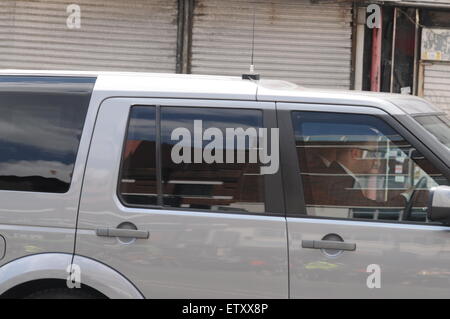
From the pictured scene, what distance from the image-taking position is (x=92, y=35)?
9469 mm

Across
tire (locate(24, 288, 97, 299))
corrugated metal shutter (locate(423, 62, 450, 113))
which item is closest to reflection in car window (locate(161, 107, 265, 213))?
tire (locate(24, 288, 97, 299))

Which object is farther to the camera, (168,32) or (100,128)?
(168,32)

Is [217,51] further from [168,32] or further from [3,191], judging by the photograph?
[3,191]

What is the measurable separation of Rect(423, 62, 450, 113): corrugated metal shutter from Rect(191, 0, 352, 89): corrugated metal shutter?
4.05ft

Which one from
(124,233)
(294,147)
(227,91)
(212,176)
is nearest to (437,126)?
(294,147)

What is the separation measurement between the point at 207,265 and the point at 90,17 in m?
6.76

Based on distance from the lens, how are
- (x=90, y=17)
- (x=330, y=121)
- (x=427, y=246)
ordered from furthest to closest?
(x=90, y=17), (x=330, y=121), (x=427, y=246)

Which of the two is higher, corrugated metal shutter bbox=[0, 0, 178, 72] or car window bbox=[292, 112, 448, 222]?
corrugated metal shutter bbox=[0, 0, 178, 72]

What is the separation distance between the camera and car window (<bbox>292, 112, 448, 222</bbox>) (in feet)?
11.5

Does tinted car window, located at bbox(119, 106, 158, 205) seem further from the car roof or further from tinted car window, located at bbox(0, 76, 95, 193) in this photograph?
tinted car window, located at bbox(0, 76, 95, 193)

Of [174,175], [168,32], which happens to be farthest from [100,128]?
[168,32]

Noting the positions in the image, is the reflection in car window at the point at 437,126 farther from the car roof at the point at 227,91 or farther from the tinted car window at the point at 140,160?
the tinted car window at the point at 140,160

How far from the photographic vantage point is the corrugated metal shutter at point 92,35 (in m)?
9.38
